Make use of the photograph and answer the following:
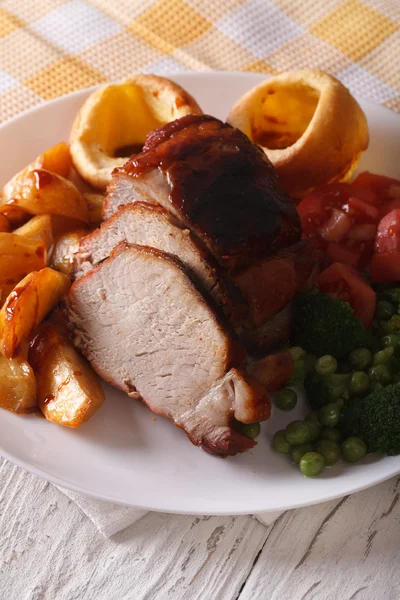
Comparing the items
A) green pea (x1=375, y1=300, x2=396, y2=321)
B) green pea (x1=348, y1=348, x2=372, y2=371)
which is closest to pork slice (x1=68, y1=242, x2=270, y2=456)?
green pea (x1=348, y1=348, x2=372, y2=371)

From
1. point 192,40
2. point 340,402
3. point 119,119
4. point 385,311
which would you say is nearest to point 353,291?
point 385,311

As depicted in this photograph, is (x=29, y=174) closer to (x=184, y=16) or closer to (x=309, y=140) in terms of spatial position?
(x=309, y=140)

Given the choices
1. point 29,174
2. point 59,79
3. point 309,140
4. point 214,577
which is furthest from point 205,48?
point 214,577

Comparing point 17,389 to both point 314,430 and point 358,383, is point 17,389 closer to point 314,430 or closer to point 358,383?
point 314,430

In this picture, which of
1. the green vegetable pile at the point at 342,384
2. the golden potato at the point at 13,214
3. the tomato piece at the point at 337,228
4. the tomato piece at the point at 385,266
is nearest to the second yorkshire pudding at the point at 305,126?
the tomato piece at the point at 337,228

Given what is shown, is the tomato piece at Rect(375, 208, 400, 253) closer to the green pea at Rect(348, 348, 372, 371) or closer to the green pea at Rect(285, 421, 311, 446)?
the green pea at Rect(348, 348, 372, 371)

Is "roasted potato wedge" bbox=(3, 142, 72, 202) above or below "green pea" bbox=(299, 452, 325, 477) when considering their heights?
above
